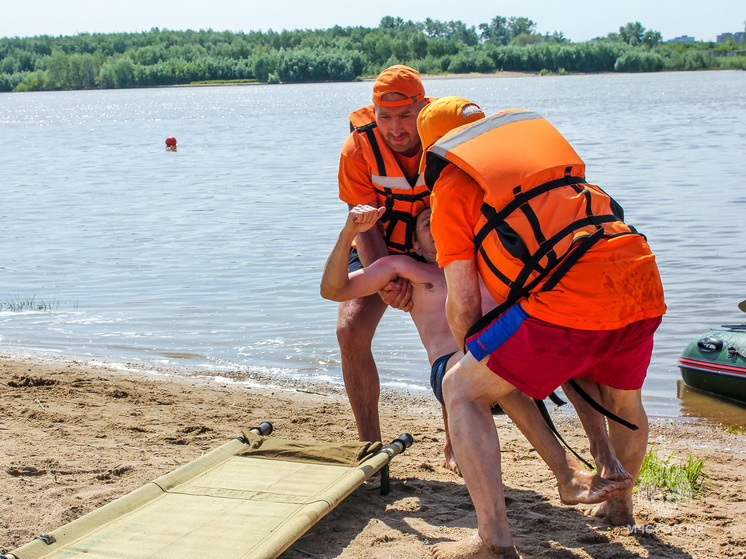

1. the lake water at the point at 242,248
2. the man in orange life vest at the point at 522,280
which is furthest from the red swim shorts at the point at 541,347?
the lake water at the point at 242,248

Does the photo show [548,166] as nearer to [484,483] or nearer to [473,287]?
[473,287]

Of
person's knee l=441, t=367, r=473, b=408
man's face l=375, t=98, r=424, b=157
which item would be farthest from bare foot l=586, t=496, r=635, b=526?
man's face l=375, t=98, r=424, b=157

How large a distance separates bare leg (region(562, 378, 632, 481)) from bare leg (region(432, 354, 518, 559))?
47 cm

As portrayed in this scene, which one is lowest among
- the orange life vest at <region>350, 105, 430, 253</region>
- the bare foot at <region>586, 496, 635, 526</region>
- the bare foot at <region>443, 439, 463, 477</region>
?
the bare foot at <region>443, 439, 463, 477</region>

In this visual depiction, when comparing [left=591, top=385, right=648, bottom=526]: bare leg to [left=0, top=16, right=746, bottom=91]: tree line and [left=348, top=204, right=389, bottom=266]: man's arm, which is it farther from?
[left=0, top=16, right=746, bottom=91]: tree line

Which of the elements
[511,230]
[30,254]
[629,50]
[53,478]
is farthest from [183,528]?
[629,50]

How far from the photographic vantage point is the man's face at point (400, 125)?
4344mm

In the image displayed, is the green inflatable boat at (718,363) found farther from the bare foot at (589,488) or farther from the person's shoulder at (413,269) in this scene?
the bare foot at (589,488)

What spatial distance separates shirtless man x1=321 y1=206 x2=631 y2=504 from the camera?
328 centimetres

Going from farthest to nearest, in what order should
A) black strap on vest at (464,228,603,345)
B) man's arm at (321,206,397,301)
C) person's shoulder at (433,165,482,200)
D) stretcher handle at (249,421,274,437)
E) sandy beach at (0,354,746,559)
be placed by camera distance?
1. stretcher handle at (249,421,274,437)
2. man's arm at (321,206,397,301)
3. sandy beach at (0,354,746,559)
4. person's shoulder at (433,165,482,200)
5. black strap on vest at (464,228,603,345)

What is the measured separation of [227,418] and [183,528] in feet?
6.95

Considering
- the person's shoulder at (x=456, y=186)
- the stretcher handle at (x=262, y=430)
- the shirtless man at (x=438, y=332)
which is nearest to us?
the person's shoulder at (x=456, y=186)

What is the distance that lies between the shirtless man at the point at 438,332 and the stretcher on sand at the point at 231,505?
72 centimetres

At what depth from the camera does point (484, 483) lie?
319 cm
